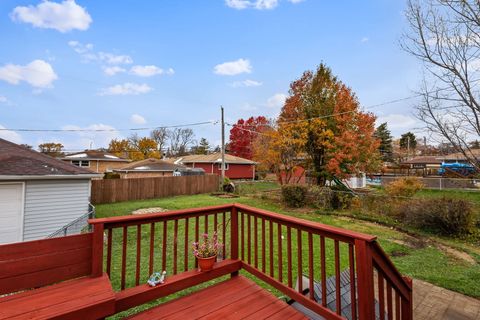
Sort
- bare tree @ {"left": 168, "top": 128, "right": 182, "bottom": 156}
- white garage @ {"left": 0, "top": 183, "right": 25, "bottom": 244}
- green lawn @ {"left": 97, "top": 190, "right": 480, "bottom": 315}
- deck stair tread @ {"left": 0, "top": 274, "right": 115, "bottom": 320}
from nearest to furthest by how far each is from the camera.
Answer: deck stair tread @ {"left": 0, "top": 274, "right": 115, "bottom": 320}
green lawn @ {"left": 97, "top": 190, "right": 480, "bottom": 315}
white garage @ {"left": 0, "top": 183, "right": 25, "bottom": 244}
bare tree @ {"left": 168, "top": 128, "right": 182, "bottom": 156}

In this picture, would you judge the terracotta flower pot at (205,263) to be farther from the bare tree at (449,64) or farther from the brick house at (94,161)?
the brick house at (94,161)

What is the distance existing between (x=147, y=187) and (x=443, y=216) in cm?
1299

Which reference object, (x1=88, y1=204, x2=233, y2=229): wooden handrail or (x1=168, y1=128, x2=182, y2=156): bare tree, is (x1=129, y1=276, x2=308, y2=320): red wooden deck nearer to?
(x1=88, y1=204, x2=233, y2=229): wooden handrail

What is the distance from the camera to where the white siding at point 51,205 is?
6441 millimetres

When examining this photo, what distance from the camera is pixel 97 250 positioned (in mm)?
2082

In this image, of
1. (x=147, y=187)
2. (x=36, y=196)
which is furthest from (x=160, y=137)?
(x=36, y=196)

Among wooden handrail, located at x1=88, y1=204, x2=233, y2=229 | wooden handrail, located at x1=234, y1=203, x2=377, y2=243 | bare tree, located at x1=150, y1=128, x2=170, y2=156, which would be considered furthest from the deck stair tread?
bare tree, located at x1=150, y1=128, x2=170, y2=156

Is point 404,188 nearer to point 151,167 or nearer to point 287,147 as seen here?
point 287,147

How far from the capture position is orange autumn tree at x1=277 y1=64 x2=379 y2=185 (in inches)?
446

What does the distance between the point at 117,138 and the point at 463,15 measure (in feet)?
130

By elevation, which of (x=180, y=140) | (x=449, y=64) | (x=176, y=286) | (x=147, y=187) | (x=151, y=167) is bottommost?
(x=176, y=286)

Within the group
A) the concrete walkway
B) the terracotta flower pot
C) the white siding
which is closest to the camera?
the terracotta flower pot

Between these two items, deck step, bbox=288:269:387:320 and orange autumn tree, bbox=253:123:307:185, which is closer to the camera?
deck step, bbox=288:269:387:320

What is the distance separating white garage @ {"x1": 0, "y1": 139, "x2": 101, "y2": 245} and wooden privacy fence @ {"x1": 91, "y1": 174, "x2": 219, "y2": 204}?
15.3 ft
